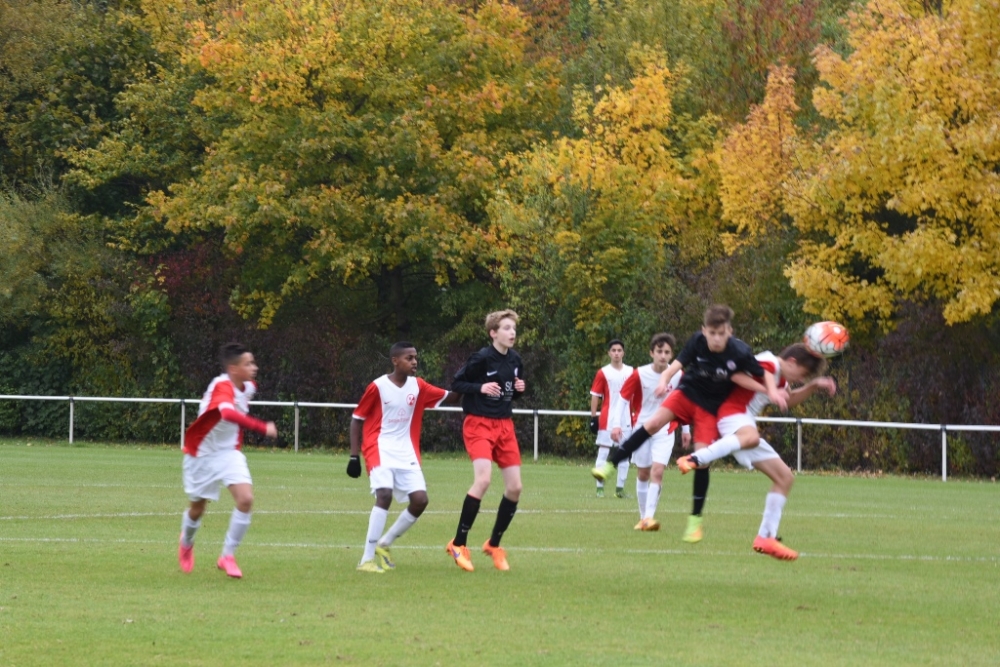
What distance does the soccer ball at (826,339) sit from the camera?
12.5 meters

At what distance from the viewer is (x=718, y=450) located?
12.0 m

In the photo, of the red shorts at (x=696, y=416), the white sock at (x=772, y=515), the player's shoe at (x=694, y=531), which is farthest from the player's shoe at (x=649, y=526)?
the white sock at (x=772, y=515)

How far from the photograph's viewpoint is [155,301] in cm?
4119

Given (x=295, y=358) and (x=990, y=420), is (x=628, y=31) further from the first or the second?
(x=990, y=420)

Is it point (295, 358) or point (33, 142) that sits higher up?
point (33, 142)

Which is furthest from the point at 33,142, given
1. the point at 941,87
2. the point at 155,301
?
the point at 941,87

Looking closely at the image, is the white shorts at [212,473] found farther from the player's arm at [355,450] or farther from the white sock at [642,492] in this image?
the white sock at [642,492]

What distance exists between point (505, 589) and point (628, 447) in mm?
2080

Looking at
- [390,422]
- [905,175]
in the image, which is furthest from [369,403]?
[905,175]

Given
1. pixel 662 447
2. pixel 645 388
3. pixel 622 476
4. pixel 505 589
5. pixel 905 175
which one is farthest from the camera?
pixel 905 175

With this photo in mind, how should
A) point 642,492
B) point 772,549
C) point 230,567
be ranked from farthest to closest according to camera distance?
point 642,492
point 230,567
point 772,549

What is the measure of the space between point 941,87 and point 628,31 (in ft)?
64.1

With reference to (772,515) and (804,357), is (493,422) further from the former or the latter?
(804,357)

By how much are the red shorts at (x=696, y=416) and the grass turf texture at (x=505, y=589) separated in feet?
3.75
